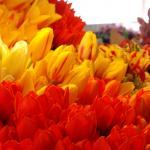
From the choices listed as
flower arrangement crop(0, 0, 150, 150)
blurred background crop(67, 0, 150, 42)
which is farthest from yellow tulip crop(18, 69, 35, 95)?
blurred background crop(67, 0, 150, 42)

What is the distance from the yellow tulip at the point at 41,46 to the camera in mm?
562

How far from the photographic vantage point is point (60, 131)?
40cm

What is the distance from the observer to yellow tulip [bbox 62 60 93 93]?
1.69 ft

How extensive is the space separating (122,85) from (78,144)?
21 cm

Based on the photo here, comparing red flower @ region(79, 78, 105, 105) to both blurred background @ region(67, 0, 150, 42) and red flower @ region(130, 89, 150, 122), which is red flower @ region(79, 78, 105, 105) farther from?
blurred background @ region(67, 0, 150, 42)

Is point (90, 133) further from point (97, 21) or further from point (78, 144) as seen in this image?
point (97, 21)

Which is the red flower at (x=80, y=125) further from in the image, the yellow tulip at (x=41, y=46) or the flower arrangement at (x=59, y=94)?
the yellow tulip at (x=41, y=46)

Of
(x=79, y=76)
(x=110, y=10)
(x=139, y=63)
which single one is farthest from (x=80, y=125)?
(x=110, y=10)

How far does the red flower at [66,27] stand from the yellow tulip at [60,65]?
0.53 ft

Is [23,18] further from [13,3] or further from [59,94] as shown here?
[59,94]

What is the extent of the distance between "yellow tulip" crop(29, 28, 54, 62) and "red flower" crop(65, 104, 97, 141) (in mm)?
171

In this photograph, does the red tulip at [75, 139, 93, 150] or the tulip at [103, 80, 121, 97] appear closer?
the red tulip at [75, 139, 93, 150]

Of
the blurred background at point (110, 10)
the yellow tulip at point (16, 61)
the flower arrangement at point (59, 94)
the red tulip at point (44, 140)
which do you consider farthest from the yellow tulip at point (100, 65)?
the blurred background at point (110, 10)

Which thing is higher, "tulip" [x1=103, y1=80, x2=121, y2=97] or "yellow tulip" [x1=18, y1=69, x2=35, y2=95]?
"yellow tulip" [x1=18, y1=69, x2=35, y2=95]
